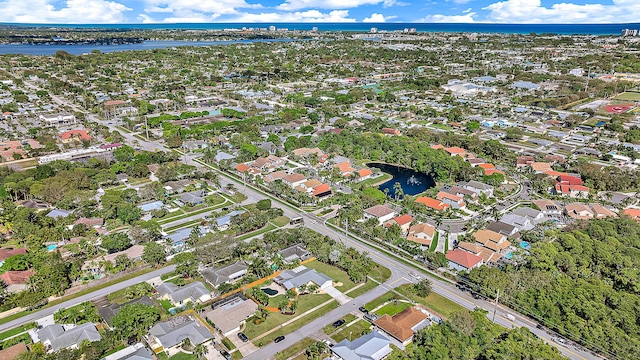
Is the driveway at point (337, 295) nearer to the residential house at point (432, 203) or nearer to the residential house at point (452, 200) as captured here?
the residential house at point (432, 203)

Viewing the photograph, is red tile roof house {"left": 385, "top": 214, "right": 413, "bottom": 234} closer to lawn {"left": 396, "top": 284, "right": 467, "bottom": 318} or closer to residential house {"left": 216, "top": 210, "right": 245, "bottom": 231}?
lawn {"left": 396, "top": 284, "right": 467, "bottom": 318}

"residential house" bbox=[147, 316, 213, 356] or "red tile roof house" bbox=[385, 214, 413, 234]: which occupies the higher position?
"red tile roof house" bbox=[385, 214, 413, 234]

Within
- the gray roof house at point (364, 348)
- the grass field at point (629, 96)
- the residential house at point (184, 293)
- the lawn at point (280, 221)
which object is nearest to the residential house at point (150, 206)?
the lawn at point (280, 221)

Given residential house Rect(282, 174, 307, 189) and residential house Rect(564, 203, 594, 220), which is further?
residential house Rect(282, 174, 307, 189)

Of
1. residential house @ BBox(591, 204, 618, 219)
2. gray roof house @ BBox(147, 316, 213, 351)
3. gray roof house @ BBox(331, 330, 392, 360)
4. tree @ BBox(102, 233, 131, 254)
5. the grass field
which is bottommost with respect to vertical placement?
gray roof house @ BBox(147, 316, 213, 351)

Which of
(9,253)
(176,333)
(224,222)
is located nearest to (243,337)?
(176,333)

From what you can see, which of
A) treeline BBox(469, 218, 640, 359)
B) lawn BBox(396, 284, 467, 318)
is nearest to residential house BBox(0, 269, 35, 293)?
lawn BBox(396, 284, 467, 318)
